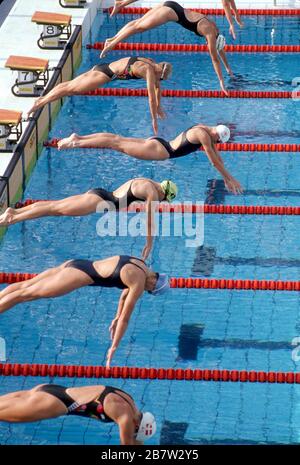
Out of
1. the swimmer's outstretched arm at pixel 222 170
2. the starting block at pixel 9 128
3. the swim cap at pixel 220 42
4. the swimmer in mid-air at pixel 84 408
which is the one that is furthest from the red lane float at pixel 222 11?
the swimmer in mid-air at pixel 84 408

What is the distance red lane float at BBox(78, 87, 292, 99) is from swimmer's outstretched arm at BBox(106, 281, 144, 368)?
536cm

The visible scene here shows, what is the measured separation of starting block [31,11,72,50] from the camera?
15.7 meters

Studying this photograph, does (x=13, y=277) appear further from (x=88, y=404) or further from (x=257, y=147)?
(x=257, y=147)

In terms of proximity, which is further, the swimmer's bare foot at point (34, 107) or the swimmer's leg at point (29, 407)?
the swimmer's bare foot at point (34, 107)

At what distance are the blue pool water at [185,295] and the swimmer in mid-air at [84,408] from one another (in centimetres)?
75

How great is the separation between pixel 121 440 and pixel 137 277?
54.3 inches

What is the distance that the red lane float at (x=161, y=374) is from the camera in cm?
1078

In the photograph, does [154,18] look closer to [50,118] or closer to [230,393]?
[50,118]

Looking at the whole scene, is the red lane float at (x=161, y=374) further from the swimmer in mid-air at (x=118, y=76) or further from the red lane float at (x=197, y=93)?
the red lane float at (x=197, y=93)

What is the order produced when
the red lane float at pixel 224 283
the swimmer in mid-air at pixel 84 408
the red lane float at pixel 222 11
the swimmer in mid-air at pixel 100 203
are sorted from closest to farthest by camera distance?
the swimmer in mid-air at pixel 84 408
the swimmer in mid-air at pixel 100 203
the red lane float at pixel 224 283
the red lane float at pixel 222 11

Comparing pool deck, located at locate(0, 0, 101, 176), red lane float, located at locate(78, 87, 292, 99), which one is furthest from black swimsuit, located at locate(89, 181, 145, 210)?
red lane float, located at locate(78, 87, 292, 99)

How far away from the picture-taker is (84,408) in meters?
9.62

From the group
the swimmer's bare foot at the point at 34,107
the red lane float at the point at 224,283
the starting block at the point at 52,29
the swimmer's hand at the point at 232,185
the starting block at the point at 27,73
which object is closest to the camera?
the red lane float at the point at 224,283

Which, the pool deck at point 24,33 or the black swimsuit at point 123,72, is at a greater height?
the pool deck at point 24,33
